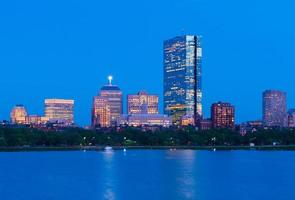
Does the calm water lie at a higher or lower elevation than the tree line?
lower

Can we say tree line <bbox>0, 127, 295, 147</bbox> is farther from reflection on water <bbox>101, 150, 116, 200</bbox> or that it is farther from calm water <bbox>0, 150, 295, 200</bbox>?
calm water <bbox>0, 150, 295, 200</bbox>

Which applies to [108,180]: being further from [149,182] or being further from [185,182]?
[185,182]

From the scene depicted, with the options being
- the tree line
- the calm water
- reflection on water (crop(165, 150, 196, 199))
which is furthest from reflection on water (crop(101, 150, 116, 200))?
the tree line

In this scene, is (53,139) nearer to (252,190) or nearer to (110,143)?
(110,143)

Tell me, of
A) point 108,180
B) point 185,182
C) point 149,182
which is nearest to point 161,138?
point 108,180

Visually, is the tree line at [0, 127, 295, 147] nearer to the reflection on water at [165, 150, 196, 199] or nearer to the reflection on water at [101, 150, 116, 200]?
the reflection on water at [101, 150, 116, 200]

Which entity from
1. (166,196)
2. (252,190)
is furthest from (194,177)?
(166,196)

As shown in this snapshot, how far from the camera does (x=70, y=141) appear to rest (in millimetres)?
170375

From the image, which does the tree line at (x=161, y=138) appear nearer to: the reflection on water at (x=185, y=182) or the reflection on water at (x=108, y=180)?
the reflection on water at (x=108, y=180)

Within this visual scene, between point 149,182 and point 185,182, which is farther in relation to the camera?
point 149,182

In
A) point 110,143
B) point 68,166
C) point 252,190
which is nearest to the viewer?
point 252,190

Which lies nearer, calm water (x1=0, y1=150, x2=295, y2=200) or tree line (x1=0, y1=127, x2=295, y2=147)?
calm water (x1=0, y1=150, x2=295, y2=200)

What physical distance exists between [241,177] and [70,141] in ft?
311

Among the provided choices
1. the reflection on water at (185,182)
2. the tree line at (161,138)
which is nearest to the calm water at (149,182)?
the reflection on water at (185,182)
